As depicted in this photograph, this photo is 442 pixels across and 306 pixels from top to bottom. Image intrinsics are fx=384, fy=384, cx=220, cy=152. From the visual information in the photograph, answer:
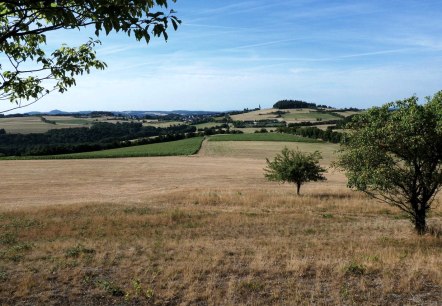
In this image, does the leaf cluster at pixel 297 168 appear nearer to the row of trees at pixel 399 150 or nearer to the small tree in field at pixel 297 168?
the small tree in field at pixel 297 168

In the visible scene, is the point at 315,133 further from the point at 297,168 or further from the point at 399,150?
the point at 399,150

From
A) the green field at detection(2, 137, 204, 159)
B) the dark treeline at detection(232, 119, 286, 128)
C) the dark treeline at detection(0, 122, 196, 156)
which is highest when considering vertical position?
the dark treeline at detection(232, 119, 286, 128)

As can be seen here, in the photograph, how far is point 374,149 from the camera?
60.2 feet

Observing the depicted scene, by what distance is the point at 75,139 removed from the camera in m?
128

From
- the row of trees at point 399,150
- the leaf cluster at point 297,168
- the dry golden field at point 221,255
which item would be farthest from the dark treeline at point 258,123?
the row of trees at point 399,150

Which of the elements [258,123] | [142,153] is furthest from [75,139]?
[258,123]

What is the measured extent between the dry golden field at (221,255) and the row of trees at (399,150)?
2.48m

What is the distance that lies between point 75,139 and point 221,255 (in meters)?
126

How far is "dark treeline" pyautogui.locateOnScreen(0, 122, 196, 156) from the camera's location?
9538 cm

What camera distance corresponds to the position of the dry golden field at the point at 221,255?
8.14 m

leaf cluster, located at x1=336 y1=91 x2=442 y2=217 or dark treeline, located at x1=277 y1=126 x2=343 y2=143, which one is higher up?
leaf cluster, located at x1=336 y1=91 x2=442 y2=217

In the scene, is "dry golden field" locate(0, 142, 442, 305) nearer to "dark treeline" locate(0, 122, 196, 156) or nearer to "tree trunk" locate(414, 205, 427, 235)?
"tree trunk" locate(414, 205, 427, 235)

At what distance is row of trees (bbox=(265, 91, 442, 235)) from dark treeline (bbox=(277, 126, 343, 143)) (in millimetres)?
87207

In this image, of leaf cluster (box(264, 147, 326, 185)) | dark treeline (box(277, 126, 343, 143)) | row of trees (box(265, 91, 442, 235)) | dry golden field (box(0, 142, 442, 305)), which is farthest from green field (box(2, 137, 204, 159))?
row of trees (box(265, 91, 442, 235))
